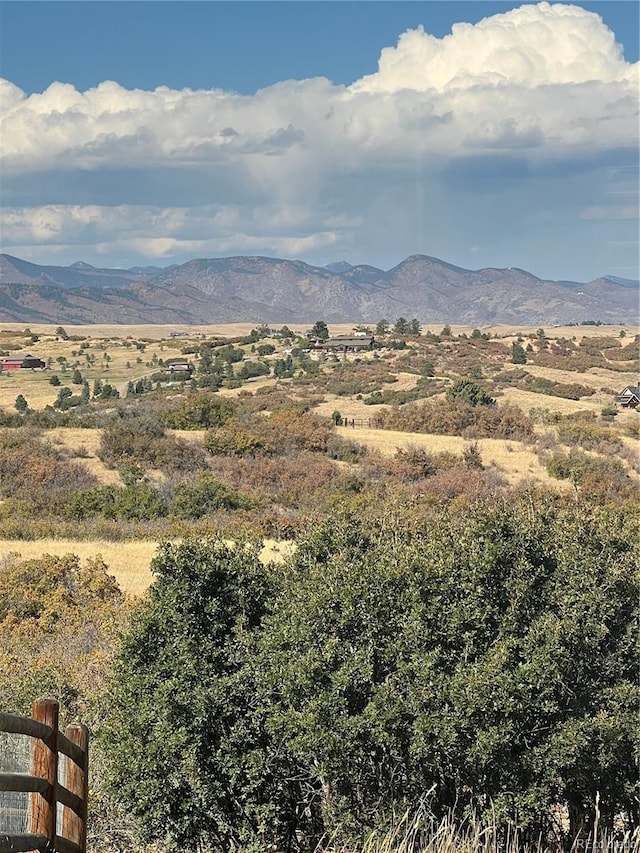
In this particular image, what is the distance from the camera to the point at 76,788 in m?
5.97

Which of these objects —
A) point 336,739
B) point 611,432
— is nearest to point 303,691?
point 336,739

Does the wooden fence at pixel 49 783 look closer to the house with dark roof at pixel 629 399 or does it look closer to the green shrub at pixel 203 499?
the green shrub at pixel 203 499

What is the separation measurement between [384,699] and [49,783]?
4569 mm

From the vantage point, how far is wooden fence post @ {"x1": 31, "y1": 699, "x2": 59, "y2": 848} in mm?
5082

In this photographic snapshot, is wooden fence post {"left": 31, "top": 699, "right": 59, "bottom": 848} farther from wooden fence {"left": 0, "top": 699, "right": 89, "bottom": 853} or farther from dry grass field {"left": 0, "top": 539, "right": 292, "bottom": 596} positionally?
dry grass field {"left": 0, "top": 539, "right": 292, "bottom": 596}

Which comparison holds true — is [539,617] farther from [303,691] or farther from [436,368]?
[436,368]

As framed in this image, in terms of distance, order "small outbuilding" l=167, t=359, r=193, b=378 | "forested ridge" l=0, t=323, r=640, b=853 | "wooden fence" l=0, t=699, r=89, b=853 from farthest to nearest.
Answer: "small outbuilding" l=167, t=359, r=193, b=378 < "forested ridge" l=0, t=323, r=640, b=853 < "wooden fence" l=0, t=699, r=89, b=853

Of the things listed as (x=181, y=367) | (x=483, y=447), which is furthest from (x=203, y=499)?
(x=181, y=367)

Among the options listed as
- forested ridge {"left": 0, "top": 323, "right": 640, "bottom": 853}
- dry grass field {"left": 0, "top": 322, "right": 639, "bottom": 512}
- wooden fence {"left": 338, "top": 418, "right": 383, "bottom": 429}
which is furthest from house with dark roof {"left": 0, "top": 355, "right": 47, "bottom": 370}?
forested ridge {"left": 0, "top": 323, "right": 640, "bottom": 853}

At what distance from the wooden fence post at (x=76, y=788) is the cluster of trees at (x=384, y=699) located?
323 cm

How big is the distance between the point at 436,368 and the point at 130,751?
6296cm

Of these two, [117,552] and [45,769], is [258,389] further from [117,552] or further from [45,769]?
[45,769]

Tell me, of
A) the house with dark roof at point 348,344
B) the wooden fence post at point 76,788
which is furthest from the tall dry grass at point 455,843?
the house with dark roof at point 348,344

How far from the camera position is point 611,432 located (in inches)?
1745
